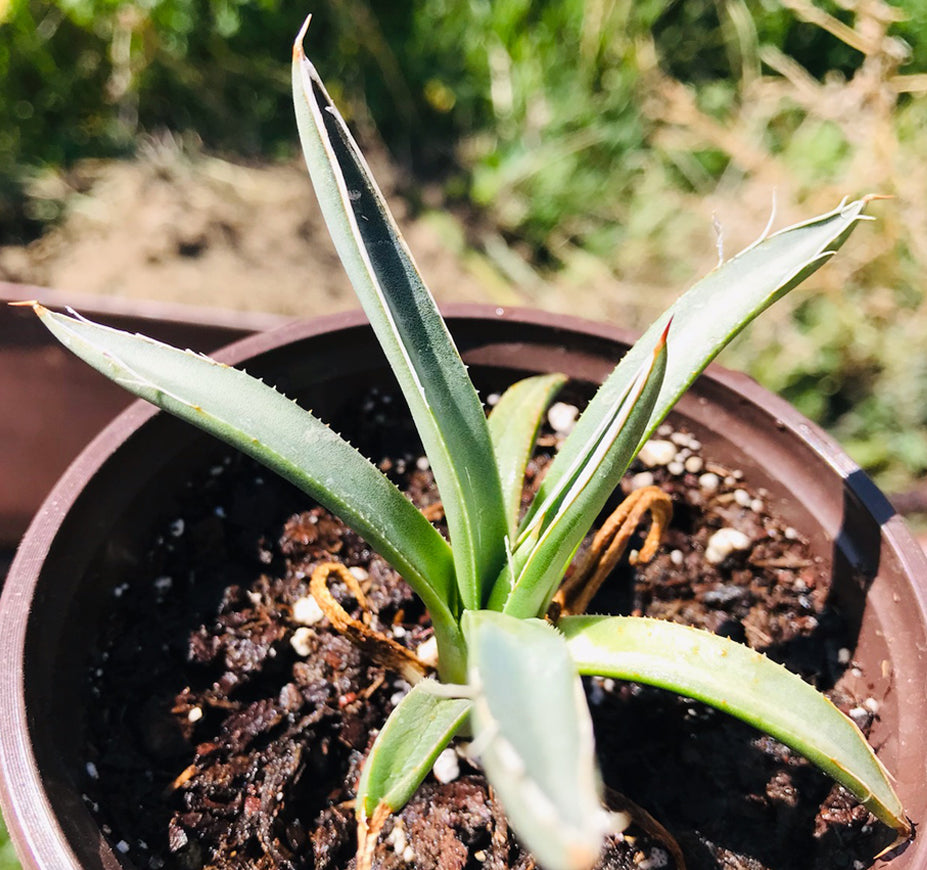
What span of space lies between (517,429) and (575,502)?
0.25 meters

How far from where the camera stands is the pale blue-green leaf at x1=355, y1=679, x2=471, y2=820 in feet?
1.94

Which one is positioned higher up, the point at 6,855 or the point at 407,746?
the point at 407,746

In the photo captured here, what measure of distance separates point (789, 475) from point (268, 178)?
1693 mm

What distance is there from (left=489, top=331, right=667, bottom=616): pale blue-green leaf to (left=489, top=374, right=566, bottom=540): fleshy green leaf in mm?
83

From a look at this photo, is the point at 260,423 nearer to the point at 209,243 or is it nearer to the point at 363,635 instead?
the point at 363,635

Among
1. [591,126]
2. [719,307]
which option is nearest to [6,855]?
[719,307]

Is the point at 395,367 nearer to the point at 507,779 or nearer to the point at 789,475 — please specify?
the point at 507,779

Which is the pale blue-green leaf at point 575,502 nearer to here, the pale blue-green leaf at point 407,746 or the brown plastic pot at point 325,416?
the pale blue-green leaf at point 407,746

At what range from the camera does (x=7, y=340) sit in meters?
1.16

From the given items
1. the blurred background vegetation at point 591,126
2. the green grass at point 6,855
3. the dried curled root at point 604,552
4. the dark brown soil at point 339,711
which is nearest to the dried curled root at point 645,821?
the dark brown soil at point 339,711

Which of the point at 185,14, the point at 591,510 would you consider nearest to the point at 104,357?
the point at 591,510

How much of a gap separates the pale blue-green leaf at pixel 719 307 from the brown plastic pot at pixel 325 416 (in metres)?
0.27

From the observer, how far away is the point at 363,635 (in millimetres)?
722

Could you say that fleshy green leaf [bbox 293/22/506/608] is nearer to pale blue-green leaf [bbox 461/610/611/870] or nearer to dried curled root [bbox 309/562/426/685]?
dried curled root [bbox 309/562/426/685]
